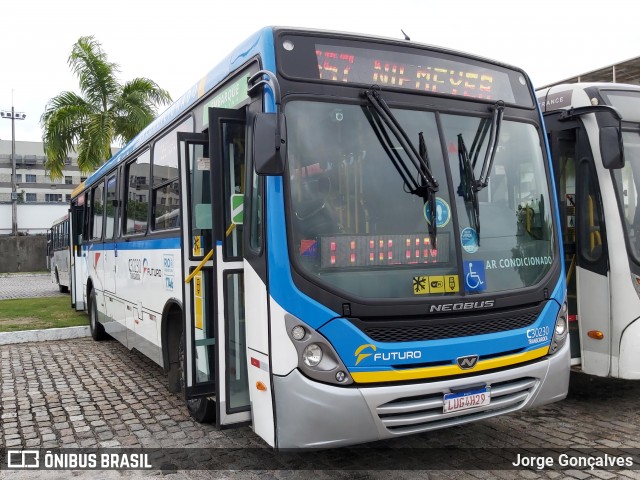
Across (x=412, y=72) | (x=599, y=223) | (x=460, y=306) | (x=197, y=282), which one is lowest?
(x=460, y=306)

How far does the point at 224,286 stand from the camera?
4.47 meters

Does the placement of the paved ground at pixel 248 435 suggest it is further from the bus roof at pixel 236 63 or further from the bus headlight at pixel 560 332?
the bus roof at pixel 236 63

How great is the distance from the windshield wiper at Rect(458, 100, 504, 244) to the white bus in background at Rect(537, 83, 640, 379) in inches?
57.2

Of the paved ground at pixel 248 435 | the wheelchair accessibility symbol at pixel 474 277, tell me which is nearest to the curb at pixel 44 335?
the paved ground at pixel 248 435

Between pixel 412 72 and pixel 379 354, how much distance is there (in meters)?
2.08

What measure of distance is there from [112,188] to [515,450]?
21.5ft

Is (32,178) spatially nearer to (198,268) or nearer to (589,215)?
(198,268)

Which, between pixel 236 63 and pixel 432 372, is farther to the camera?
pixel 236 63

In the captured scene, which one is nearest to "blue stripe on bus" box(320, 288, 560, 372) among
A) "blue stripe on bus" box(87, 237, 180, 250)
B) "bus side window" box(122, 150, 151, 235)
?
"blue stripe on bus" box(87, 237, 180, 250)

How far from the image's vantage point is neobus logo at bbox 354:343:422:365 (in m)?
3.88

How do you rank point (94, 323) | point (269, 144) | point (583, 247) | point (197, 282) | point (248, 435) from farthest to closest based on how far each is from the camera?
point (94, 323)
point (583, 247)
point (248, 435)
point (197, 282)
point (269, 144)

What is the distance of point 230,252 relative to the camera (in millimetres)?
4492

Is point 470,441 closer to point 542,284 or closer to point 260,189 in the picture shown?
point 542,284

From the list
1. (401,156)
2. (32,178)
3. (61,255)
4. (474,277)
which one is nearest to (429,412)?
(474,277)
